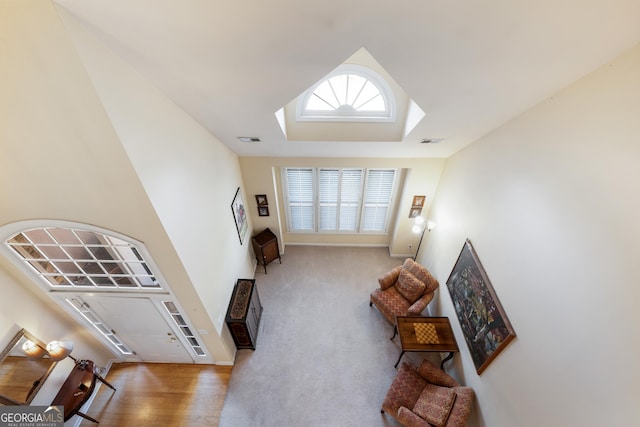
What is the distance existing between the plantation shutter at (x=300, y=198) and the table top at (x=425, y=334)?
2988 millimetres

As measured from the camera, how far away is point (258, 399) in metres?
3.66

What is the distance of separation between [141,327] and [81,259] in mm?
1349

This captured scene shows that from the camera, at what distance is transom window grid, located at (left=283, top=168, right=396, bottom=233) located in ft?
17.2

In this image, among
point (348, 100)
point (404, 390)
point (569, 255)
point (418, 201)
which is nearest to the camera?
point (569, 255)

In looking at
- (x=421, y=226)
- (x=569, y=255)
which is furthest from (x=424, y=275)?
(x=569, y=255)

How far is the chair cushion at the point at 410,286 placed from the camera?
4402 mm

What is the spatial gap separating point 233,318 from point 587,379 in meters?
3.83

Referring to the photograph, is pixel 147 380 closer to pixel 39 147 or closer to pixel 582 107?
pixel 39 147

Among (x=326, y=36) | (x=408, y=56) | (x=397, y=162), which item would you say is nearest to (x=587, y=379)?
(x=408, y=56)

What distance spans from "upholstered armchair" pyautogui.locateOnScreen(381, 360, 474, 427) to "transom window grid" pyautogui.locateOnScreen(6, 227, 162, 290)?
3367 mm

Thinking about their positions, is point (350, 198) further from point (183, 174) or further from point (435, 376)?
point (183, 174)

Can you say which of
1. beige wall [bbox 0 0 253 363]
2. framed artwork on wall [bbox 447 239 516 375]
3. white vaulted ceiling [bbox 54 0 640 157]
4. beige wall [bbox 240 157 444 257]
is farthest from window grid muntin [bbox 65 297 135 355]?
framed artwork on wall [bbox 447 239 516 375]

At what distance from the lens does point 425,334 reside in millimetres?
3799

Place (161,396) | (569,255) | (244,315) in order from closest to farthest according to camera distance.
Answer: (569,255) < (161,396) < (244,315)
